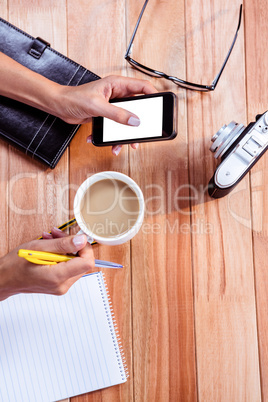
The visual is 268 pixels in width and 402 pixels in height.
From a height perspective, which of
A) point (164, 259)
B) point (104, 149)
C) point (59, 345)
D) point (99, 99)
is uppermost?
point (99, 99)

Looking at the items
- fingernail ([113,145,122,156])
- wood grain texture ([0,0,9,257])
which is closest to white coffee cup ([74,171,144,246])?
fingernail ([113,145,122,156])

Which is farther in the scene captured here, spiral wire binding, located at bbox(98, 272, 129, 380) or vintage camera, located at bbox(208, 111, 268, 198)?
spiral wire binding, located at bbox(98, 272, 129, 380)

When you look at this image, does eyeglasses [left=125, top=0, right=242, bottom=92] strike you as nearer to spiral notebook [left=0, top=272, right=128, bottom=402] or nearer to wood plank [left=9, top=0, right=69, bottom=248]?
wood plank [left=9, top=0, right=69, bottom=248]

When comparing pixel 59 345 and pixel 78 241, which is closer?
pixel 78 241

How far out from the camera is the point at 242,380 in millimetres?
751

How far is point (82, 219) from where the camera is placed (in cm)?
66

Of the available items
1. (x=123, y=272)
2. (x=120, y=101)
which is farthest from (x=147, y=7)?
(x=123, y=272)

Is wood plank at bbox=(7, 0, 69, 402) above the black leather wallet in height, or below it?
below

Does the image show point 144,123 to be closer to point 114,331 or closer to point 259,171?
point 259,171

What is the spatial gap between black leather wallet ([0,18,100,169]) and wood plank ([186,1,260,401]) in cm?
24

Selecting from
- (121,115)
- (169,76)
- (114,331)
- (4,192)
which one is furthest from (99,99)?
(114,331)

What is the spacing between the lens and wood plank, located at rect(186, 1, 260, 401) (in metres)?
0.75

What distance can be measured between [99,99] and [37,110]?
16cm

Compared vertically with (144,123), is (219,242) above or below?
below
